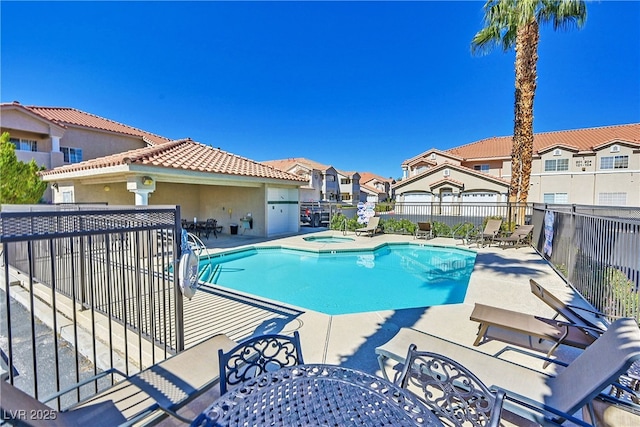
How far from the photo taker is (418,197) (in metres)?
25.5

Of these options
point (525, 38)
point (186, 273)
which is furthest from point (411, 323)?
point (525, 38)

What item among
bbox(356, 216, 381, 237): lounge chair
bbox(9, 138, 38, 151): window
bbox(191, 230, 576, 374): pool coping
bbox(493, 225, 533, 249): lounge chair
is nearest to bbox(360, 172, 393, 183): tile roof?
bbox(356, 216, 381, 237): lounge chair

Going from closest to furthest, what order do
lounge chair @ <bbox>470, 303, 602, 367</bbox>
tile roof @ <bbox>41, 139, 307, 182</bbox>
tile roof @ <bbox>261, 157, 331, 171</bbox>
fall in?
lounge chair @ <bbox>470, 303, 602, 367</bbox>
tile roof @ <bbox>41, 139, 307, 182</bbox>
tile roof @ <bbox>261, 157, 331, 171</bbox>

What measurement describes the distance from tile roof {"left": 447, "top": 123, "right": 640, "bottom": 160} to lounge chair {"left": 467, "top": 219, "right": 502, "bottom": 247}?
59.6 feet

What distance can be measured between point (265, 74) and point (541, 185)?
2449cm

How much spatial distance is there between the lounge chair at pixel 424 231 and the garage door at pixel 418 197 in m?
13.3

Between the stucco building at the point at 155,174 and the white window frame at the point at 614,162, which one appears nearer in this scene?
the stucco building at the point at 155,174

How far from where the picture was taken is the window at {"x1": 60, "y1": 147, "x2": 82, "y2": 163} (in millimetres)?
16172

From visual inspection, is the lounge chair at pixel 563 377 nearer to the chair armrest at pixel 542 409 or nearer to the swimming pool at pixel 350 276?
the chair armrest at pixel 542 409

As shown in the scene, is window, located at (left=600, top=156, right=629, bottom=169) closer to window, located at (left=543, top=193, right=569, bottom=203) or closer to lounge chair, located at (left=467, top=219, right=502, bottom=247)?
window, located at (left=543, top=193, right=569, bottom=203)

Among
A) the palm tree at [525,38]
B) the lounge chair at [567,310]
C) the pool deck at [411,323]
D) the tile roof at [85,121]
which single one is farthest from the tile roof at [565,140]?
the tile roof at [85,121]

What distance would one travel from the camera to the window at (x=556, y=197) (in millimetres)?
24094

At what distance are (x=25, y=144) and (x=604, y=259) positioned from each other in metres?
23.1

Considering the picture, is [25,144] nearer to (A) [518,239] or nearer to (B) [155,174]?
(B) [155,174]
